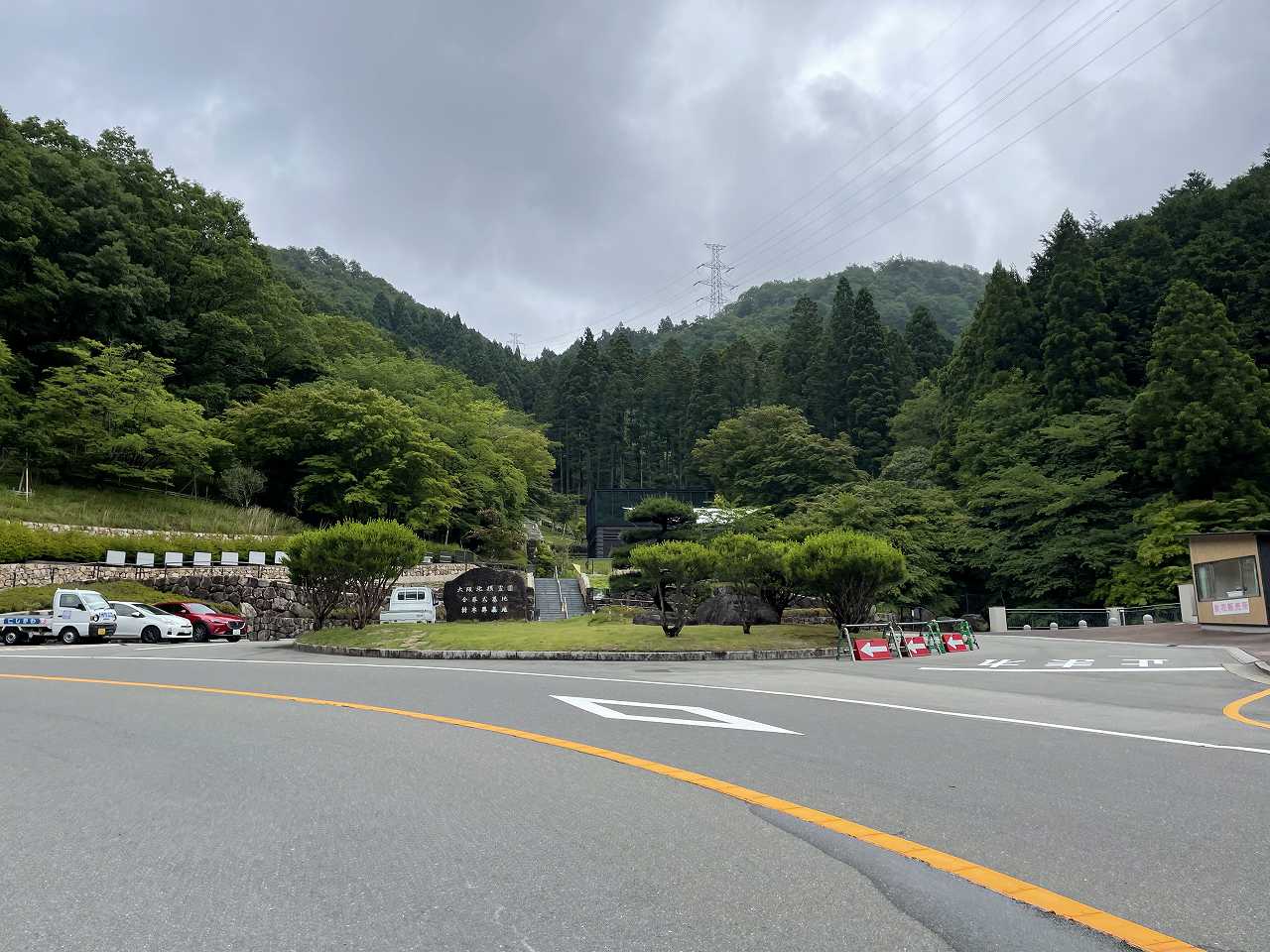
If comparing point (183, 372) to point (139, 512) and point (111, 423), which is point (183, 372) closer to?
point (111, 423)

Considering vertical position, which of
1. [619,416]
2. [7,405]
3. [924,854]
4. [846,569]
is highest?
[619,416]

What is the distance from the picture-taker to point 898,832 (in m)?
4.59

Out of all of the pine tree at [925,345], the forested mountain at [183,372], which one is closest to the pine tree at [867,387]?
the pine tree at [925,345]

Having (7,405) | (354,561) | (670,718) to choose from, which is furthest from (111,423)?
(670,718)

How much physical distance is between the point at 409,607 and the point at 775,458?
35.0 meters

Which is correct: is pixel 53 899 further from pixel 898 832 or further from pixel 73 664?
pixel 73 664

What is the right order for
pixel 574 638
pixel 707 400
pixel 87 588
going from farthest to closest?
pixel 707 400 → pixel 87 588 → pixel 574 638

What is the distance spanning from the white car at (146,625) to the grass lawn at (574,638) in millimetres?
5137

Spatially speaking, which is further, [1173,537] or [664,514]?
[664,514]

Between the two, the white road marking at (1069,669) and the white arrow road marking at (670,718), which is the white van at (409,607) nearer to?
the white road marking at (1069,669)

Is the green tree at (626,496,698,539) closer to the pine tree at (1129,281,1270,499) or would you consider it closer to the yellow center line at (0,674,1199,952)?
the pine tree at (1129,281,1270,499)

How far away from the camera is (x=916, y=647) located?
21.1 metres

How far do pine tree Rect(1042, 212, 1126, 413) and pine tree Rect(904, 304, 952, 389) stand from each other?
23531 millimetres

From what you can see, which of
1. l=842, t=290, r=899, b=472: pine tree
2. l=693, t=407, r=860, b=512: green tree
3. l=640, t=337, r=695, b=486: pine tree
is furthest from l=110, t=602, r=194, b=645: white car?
l=640, t=337, r=695, b=486: pine tree
